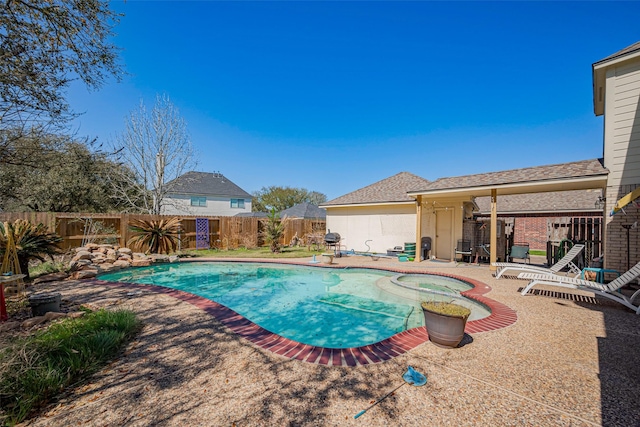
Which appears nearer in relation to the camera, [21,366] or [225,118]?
[21,366]

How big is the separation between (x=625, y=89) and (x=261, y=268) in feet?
44.7

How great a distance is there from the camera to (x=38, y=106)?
15.7ft

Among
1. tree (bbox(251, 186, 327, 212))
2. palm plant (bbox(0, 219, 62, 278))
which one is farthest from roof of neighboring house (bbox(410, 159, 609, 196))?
tree (bbox(251, 186, 327, 212))

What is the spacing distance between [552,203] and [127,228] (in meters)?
26.9

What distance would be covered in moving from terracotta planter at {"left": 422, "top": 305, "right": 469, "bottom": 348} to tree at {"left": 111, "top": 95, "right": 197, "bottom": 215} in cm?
1950

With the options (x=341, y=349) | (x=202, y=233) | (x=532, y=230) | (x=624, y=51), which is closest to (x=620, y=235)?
(x=624, y=51)

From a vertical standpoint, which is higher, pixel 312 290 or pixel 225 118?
pixel 225 118

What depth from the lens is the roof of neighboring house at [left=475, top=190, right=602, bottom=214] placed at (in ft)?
58.6

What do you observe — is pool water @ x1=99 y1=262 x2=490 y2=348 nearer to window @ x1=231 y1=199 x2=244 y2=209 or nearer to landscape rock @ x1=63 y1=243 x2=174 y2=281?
landscape rock @ x1=63 y1=243 x2=174 y2=281

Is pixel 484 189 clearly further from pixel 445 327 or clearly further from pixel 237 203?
pixel 237 203

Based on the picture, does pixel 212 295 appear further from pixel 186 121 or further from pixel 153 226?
pixel 186 121

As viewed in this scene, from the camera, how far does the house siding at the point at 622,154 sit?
748cm

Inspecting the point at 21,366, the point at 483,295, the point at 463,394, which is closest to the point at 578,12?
the point at 483,295

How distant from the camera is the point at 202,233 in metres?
17.5
